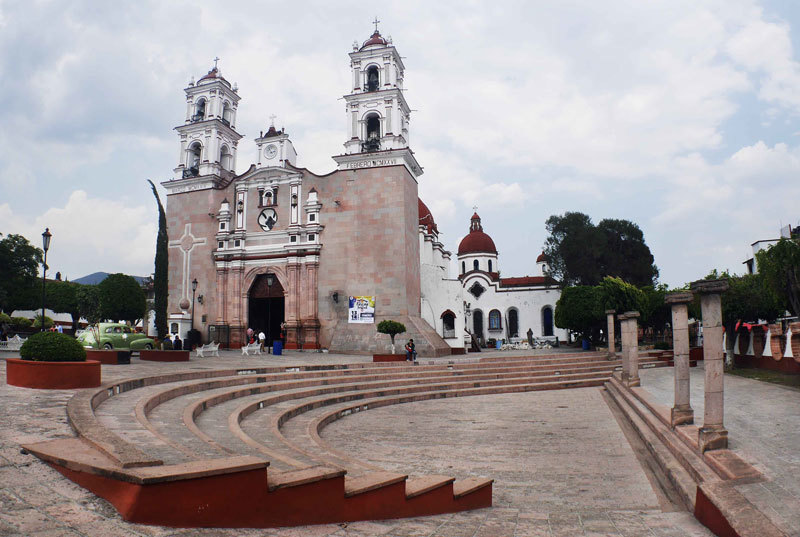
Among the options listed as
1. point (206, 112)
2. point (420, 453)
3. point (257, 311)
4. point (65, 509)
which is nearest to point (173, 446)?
point (65, 509)

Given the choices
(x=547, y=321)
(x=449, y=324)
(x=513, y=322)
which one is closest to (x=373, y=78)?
(x=449, y=324)

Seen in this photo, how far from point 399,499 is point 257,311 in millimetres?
27606

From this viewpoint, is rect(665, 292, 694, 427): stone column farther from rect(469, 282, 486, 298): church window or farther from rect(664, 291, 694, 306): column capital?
rect(469, 282, 486, 298): church window

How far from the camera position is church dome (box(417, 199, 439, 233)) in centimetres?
4116

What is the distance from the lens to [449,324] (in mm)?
35031

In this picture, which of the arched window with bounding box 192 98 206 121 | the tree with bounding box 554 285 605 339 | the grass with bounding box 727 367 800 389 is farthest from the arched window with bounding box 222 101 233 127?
the grass with bounding box 727 367 800 389

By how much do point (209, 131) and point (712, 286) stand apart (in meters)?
30.8

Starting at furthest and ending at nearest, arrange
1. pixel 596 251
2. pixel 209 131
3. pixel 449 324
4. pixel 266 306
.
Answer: pixel 596 251 < pixel 449 324 < pixel 209 131 < pixel 266 306

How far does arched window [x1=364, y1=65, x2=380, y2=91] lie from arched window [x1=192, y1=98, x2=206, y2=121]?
1061 centimetres

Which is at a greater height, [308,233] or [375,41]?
[375,41]

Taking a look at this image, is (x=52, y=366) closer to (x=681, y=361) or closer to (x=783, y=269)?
(x=681, y=361)

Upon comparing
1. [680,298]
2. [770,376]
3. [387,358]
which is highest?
[680,298]

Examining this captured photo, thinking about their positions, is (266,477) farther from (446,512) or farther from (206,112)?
(206,112)

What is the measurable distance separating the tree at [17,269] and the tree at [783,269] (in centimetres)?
4546
